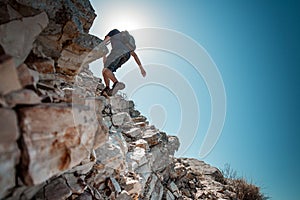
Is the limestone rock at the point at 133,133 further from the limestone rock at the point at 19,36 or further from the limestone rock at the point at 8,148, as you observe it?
the limestone rock at the point at 8,148

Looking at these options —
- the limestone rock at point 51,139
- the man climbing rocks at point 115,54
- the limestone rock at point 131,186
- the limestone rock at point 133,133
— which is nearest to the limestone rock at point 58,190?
the limestone rock at point 51,139

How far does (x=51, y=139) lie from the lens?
74.7 inches

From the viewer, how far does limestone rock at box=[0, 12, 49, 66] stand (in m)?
2.00

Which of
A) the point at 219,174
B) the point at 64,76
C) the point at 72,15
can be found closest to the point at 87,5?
Result: the point at 72,15

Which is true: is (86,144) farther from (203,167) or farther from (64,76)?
(203,167)

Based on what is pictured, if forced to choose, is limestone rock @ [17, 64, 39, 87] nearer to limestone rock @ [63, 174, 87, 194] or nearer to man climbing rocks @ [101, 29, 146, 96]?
limestone rock @ [63, 174, 87, 194]

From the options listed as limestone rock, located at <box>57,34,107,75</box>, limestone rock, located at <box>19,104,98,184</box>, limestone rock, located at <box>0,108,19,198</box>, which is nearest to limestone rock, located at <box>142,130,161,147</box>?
limestone rock, located at <box>57,34,107,75</box>

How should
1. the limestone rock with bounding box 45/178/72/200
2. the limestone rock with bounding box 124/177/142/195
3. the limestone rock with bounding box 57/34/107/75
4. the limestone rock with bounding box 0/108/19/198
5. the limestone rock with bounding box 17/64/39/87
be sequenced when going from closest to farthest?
1. the limestone rock with bounding box 0/108/19/198
2. the limestone rock with bounding box 17/64/39/87
3. the limestone rock with bounding box 45/178/72/200
4. the limestone rock with bounding box 57/34/107/75
5. the limestone rock with bounding box 124/177/142/195

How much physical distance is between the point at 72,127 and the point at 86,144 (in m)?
0.38

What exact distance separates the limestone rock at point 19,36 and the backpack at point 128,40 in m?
3.11

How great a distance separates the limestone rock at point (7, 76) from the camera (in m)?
1.57

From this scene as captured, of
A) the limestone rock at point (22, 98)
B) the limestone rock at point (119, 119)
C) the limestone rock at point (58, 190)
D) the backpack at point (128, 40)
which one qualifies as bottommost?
the limestone rock at point (58, 190)

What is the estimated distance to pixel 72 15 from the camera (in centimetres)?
333

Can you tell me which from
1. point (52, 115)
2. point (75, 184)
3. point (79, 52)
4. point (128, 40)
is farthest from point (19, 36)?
point (128, 40)
